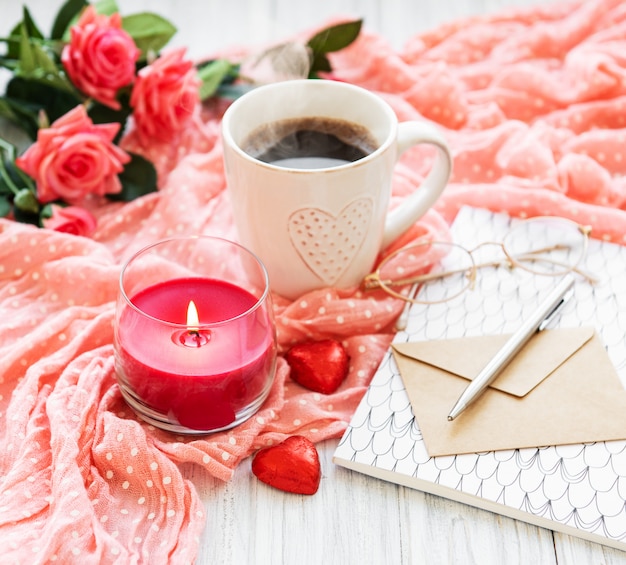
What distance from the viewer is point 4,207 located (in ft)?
3.24

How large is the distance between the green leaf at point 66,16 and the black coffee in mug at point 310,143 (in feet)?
1.30

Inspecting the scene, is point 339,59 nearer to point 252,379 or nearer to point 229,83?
point 229,83

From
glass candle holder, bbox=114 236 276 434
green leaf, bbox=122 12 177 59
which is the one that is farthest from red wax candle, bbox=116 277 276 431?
green leaf, bbox=122 12 177 59

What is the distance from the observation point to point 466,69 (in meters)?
1.23

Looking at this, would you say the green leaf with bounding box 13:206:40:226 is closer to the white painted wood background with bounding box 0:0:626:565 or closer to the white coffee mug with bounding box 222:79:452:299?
the white coffee mug with bounding box 222:79:452:299

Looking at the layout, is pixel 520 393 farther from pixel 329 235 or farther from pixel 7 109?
pixel 7 109

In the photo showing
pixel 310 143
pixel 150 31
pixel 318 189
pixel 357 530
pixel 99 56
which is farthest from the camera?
pixel 150 31

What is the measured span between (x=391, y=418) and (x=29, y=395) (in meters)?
0.33

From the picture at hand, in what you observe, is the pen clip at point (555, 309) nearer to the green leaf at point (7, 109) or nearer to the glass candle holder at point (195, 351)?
the glass candle holder at point (195, 351)

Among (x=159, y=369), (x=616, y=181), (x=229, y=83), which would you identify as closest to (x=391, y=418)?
(x=159, y=369)

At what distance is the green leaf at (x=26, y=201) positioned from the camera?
3.20 feet

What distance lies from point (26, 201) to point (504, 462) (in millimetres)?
597

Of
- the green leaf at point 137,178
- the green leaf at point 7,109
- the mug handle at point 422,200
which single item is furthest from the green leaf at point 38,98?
the mug handle at point 422,200

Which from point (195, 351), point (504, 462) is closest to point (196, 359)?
point (195, 351)
